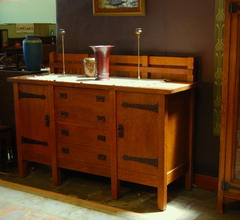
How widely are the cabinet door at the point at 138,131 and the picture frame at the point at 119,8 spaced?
92cm

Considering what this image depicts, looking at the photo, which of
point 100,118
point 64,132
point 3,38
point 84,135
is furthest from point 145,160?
point 3,38

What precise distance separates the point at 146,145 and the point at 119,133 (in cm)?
26

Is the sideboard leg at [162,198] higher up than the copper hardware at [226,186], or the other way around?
the copper hardware at [226,186]

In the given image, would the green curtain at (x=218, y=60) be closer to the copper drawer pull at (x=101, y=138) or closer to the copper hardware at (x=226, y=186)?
the copper hardware at (x=226, y=186)

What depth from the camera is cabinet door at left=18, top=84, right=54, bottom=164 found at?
3879 millimetres

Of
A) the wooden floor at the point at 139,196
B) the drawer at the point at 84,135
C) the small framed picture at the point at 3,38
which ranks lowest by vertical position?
the wooden floor at the point at 139,196

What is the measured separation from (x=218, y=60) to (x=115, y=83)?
2.91 feet

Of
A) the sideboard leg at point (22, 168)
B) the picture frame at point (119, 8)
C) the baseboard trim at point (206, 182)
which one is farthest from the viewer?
the sideboard leg at point (22, 168)

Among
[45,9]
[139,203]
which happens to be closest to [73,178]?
[139,203]

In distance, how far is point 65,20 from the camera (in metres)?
4.37

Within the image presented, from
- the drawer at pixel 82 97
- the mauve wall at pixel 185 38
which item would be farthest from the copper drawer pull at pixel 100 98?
the mauve wall at pixel 185 38

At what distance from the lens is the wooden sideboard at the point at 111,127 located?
3.28 meters

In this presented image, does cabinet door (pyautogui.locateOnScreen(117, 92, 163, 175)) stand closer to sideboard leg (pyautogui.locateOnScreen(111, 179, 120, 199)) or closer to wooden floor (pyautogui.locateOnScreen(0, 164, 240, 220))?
sideboard leg (pyautogui.locateOnScreen(111, 179, 120, 199))

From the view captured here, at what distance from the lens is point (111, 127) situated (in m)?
3.47
